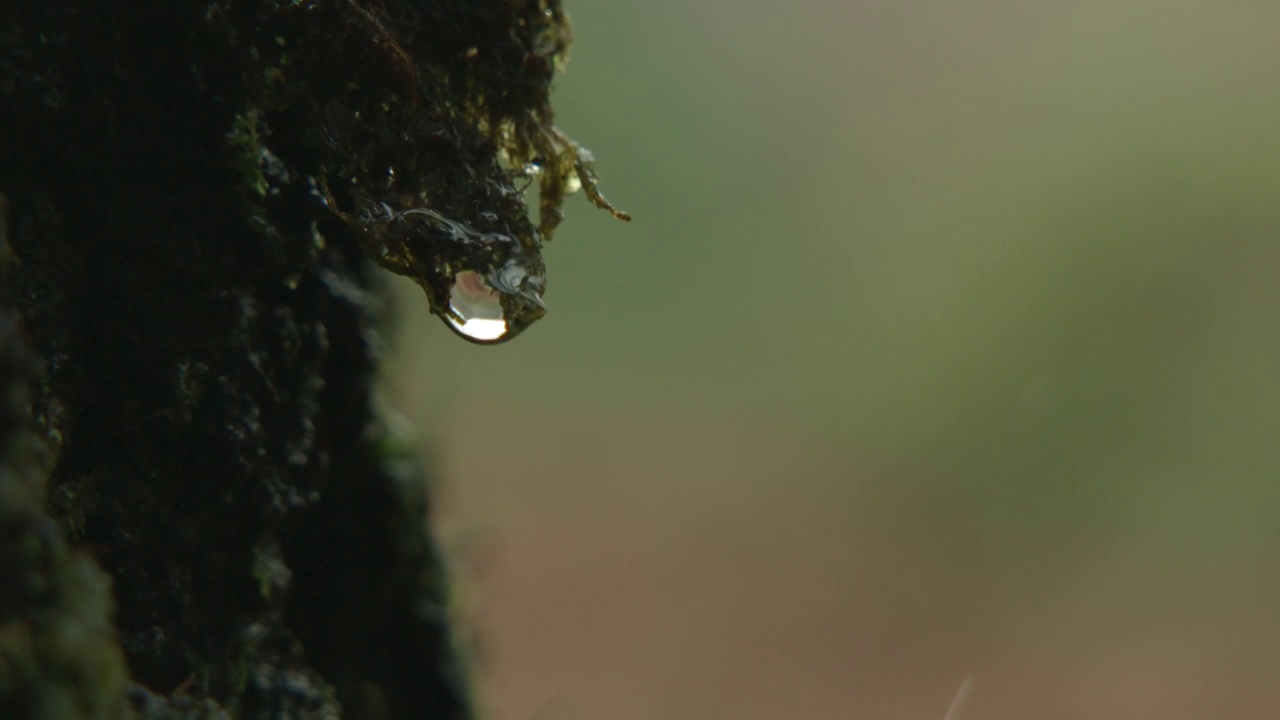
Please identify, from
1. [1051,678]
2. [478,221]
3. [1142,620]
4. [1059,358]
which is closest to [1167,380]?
[1059,358]

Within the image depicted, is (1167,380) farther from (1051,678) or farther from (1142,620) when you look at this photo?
(1051,678)

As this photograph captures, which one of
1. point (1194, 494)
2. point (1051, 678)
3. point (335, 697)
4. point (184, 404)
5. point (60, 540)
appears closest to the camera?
point (60, 540)

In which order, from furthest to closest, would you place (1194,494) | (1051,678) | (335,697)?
(1194,494) < (1051,678) < (335,697)
